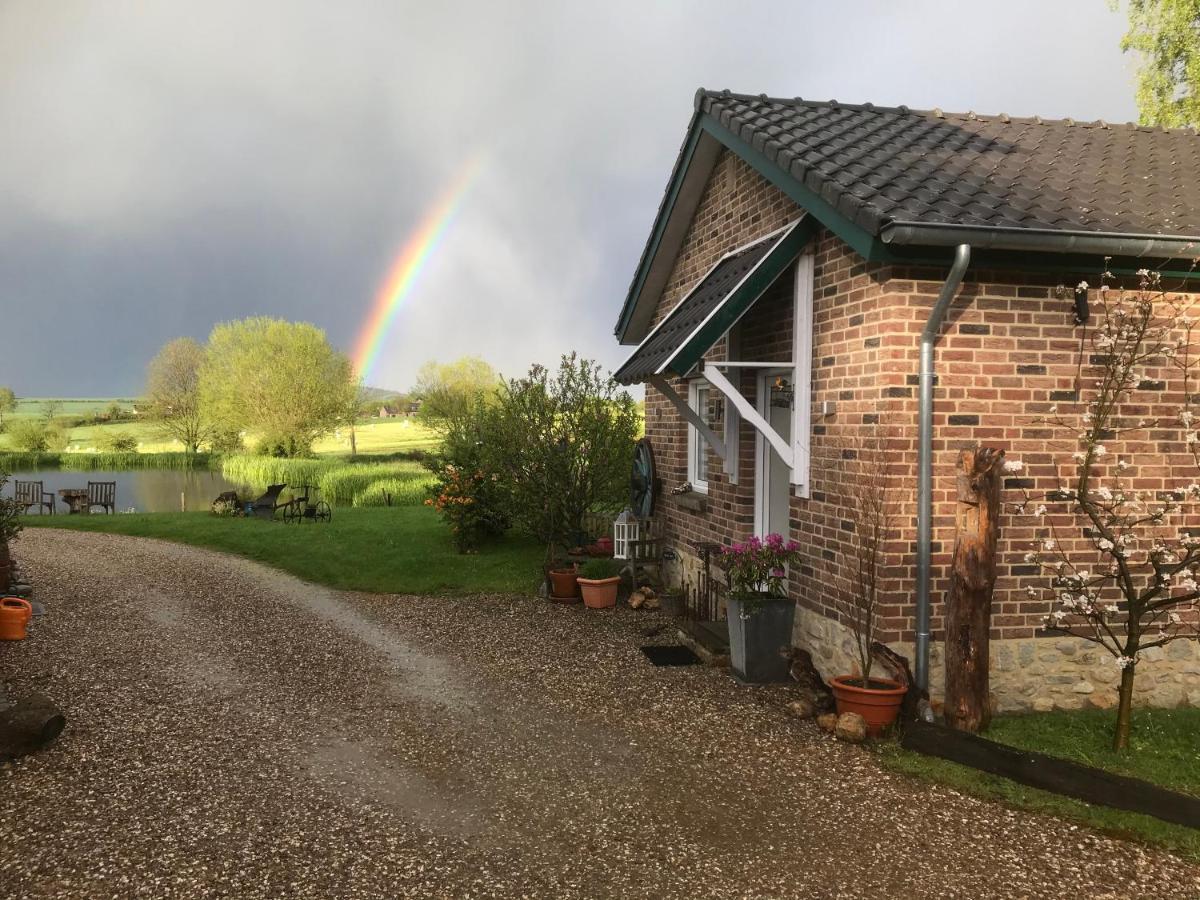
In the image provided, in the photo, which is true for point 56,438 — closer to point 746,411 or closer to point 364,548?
point 364,548

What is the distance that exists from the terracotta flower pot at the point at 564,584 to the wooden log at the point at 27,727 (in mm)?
6081

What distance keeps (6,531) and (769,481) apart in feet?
31.3

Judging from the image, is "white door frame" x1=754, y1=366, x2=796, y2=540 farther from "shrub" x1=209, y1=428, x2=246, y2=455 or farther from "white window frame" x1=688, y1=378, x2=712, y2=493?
"shrub" x1=209, y1=428, x2=246, y2=455

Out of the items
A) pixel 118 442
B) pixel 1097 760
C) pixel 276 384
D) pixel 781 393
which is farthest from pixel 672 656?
pixel 118 442

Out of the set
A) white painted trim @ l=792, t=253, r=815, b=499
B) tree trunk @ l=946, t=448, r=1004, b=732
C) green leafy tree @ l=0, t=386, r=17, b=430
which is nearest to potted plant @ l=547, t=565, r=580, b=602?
white painted trim @ l=792, t=253, r=815, b=499

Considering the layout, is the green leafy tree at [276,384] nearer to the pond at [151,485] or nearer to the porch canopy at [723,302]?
the pond at [151,485]

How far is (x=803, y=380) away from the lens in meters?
6.98

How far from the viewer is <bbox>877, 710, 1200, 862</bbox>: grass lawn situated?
14.6ft

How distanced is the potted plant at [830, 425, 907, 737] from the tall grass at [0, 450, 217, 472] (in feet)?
151

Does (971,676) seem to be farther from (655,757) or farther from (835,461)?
(655,757)

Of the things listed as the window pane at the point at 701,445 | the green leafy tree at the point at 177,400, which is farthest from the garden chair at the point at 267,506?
the green leafy tree at the point at 177,400

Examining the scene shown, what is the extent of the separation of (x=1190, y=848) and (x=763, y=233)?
6.13 m

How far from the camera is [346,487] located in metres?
29.4

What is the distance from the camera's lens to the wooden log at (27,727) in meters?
5.46
